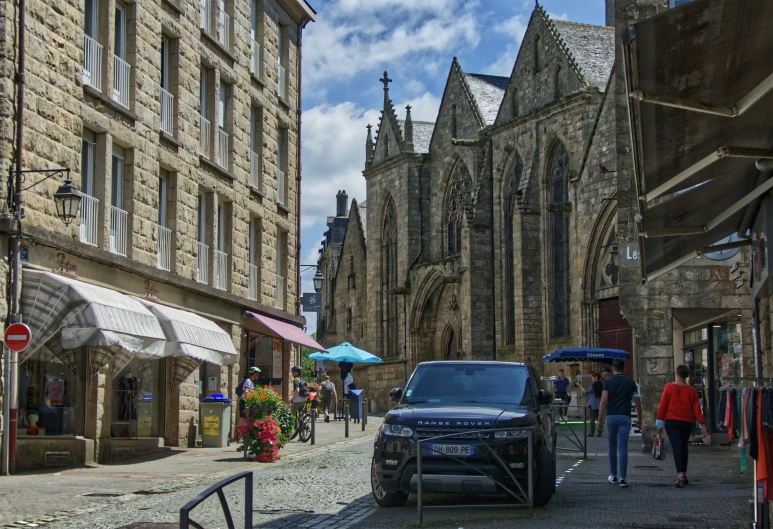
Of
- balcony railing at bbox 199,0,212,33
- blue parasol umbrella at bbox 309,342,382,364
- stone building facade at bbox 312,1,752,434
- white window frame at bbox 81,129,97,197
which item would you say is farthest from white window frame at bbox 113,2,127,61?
blue parasol umbrella at bbox 309,342,382,364

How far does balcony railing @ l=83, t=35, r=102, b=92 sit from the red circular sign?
480cm

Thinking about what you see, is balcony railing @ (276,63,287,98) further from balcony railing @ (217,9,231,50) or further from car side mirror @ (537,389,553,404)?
car side mirror @ (537,389,553,404)

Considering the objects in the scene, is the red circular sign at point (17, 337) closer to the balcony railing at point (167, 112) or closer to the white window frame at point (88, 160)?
the white window frame at point (88, 160)

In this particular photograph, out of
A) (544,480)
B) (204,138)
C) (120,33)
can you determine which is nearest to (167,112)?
(204,138)

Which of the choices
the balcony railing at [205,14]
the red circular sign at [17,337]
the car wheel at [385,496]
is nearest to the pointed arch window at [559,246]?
the balcony railing at [205,14]

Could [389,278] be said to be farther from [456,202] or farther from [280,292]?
[280,292]

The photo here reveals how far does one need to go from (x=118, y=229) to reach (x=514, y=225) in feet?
79.6

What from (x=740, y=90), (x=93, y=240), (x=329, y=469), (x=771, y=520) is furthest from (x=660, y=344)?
(x=740, y=90)

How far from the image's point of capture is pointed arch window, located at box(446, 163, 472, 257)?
51312 mm

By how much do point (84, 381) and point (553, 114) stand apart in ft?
87.7

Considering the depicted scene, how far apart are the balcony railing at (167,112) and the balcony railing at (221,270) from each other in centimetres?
333

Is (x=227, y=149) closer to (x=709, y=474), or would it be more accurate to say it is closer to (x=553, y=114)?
(x=709, y=474)

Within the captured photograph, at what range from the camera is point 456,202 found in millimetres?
52375

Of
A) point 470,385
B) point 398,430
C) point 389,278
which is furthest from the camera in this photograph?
point 389,278
